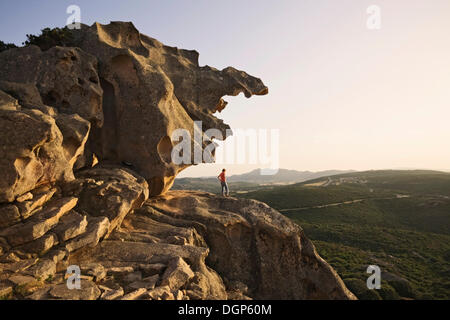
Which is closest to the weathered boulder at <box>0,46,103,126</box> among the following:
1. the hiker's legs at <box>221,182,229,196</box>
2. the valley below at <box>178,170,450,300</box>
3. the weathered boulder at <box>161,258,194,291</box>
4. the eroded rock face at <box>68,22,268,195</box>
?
the eroded rock face at <box>68,22,268,195</box>

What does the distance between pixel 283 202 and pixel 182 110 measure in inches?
2829

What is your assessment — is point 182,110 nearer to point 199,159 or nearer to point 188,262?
point 199,159

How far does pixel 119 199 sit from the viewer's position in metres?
15.8

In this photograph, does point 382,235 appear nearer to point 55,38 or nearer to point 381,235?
point 381,235

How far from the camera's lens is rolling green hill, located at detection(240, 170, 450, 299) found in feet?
113

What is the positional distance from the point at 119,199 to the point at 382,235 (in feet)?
176

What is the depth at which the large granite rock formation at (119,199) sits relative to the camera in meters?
11.5

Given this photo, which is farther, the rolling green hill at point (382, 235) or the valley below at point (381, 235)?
the rolling green hill at point (382, 235)

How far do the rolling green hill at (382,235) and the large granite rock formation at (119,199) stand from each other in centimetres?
1923

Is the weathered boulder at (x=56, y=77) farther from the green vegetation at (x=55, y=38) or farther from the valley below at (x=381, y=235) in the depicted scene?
the valley below at (x=381, y=235)

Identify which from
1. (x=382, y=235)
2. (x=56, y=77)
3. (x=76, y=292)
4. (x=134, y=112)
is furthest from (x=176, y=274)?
(x=382, y=235)

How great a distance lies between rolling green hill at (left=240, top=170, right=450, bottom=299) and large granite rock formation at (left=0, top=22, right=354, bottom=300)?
19230 mm

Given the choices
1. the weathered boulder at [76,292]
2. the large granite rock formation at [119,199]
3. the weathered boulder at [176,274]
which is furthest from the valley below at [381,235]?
the weathered boulder at [76,292]

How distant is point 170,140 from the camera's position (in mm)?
20078
